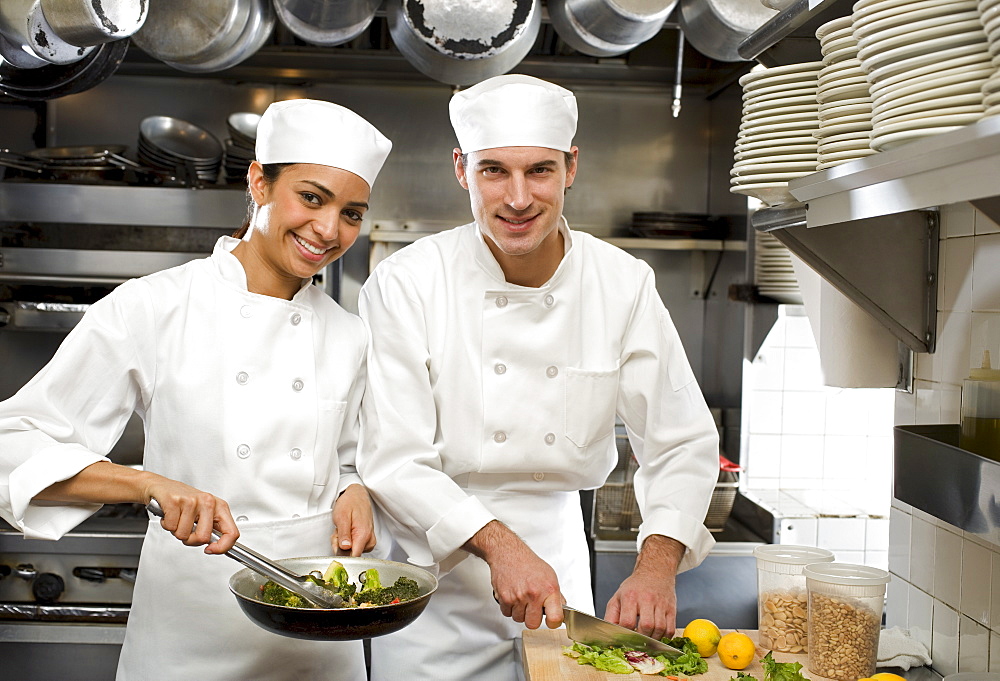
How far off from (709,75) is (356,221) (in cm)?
253

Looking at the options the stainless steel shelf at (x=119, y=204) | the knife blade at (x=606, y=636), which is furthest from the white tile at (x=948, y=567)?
the stainless steel shelf at (x=119, y=204)

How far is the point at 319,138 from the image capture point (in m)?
1.70

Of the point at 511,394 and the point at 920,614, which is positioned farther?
the point at 511,394

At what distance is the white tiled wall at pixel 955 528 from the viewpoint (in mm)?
1542

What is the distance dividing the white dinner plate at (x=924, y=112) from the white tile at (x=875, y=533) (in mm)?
2265

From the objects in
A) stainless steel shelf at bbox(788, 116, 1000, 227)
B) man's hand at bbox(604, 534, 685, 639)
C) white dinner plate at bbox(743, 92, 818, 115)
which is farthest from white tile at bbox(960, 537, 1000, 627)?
white dinner plate at bbox(743, 92, 818, 115)

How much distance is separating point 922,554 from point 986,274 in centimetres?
55

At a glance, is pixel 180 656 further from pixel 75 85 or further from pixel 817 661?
pixel 75 85

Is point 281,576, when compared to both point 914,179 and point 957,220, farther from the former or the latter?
point 957,220

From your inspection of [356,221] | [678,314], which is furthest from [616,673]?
[678,314]

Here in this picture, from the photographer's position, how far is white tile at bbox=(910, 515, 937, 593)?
5.72ft

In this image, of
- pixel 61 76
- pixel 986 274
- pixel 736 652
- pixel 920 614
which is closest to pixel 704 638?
pixel 736 652

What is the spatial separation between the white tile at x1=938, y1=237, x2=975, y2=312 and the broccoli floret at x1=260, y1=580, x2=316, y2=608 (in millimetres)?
1187

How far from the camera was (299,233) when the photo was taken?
168 centimetres
